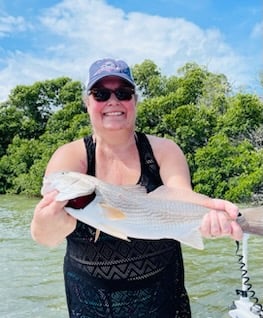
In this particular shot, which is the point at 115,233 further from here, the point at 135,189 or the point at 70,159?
the point at 70,159

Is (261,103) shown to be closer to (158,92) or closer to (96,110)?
(158,92)

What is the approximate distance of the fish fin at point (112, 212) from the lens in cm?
162

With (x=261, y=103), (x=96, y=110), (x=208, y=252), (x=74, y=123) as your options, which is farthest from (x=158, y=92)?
(x=96, y=110)

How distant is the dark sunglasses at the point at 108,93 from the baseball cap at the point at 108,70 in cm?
3

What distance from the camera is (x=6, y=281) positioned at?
25.3 ft

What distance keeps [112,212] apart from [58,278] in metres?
6.35

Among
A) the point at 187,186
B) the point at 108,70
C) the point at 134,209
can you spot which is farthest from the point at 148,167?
the point at 108,70

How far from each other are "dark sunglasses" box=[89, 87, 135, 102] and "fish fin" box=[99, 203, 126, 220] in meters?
0.46

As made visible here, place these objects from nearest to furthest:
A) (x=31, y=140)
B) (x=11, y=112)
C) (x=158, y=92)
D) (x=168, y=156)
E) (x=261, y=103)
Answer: (x=168, y=156) < (x=261, y=103) < (x=158, y=92) < (x=31, y=140) < (x=11, y=112)

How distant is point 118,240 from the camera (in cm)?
188

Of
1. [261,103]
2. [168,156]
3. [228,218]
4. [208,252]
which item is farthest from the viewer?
[261,103]

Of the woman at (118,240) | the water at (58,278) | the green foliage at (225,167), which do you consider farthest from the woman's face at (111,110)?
the green foliage at (225,167)

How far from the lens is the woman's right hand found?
5.37 feet

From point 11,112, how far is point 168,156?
31732mm
